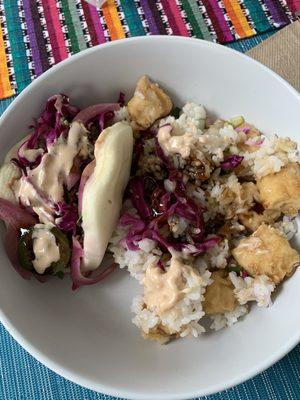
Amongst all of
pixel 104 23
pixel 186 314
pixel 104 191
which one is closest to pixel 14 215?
pixel 104 191

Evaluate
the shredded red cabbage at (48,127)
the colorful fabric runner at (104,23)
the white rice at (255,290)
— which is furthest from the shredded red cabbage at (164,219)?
the colorful fabric runner at (104,23)

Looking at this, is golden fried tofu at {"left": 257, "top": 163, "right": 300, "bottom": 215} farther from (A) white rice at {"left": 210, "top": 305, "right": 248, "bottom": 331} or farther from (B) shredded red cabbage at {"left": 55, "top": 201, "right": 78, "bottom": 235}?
(B) shredded red cabbage at {"left": 55, "top": 201, "right": 78, "bottom": 235}

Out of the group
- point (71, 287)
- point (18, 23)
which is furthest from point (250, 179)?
point (18, 23)

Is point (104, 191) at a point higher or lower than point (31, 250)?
higher

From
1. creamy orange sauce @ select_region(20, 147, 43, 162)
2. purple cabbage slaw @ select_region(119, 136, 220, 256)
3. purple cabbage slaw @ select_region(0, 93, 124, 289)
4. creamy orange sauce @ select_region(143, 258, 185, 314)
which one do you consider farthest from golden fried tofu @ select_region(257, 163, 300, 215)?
creamy orange sauce @ select_region(20, 147, 43, 162)

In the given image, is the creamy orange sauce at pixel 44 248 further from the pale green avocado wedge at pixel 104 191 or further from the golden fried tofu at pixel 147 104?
the golden fried tofu at pixel 147 104

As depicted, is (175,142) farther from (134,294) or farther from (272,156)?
(134,294)

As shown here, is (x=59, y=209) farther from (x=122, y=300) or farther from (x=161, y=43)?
(x=161, y=43)
